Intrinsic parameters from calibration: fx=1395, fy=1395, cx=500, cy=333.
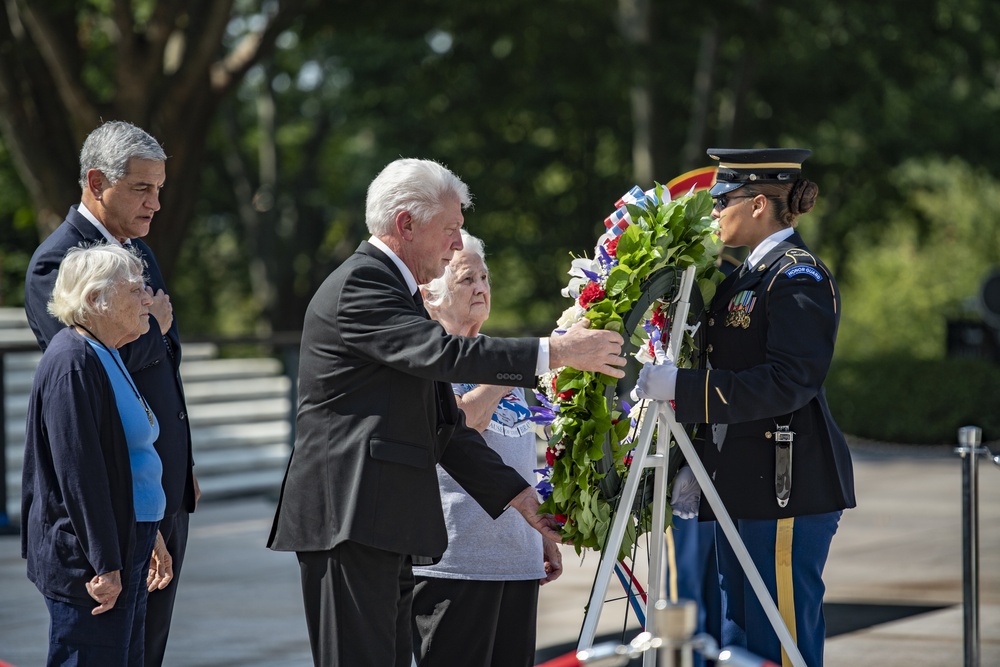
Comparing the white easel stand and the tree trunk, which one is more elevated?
the tree trunk

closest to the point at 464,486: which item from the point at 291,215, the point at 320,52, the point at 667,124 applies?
the point at 667,124

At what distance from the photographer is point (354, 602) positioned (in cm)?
379

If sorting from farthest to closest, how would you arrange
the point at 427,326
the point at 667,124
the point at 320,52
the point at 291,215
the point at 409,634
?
the point at 291,215, the point at 320,52, the point at 667,124, the point at 409,634, the point at 427,326

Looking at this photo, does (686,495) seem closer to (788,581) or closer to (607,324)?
(788,581)

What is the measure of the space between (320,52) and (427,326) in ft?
71.4

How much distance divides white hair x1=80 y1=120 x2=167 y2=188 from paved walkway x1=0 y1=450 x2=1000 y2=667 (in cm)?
279

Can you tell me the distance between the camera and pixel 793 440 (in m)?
4.38

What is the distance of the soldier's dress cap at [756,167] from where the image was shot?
173 inches

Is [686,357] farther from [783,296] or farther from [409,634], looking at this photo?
[409,634]

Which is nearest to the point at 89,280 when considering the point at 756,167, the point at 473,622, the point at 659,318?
the point at 473,622

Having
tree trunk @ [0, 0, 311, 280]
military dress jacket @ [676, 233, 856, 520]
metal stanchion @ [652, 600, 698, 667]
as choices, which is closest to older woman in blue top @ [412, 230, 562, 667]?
military dress jacket @ [676, 233, 856, 520]

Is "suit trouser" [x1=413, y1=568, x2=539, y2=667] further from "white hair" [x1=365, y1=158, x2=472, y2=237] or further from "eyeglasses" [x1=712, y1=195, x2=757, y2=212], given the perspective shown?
"eyeglasses" [x1=712, y1=195, x2=757, y2=212]

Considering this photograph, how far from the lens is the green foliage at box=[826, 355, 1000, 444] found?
18.1 metres

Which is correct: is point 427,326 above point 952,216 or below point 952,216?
below
